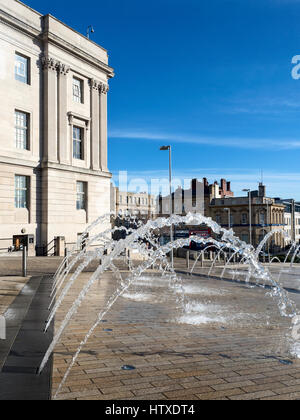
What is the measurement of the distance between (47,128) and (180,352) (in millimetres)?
27427

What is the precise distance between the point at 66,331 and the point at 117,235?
6503cm

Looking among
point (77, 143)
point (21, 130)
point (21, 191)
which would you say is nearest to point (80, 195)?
point (77, 143)

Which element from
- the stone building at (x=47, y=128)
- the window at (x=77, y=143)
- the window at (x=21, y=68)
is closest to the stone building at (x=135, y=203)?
the window at (x=77, y=143)

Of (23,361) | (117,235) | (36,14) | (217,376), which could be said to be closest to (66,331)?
(23,361)

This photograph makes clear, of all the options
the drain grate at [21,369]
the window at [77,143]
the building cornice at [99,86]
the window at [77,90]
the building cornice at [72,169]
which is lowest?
the drain grate at [21,369]

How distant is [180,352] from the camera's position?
6.37m

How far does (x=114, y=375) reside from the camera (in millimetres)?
5273

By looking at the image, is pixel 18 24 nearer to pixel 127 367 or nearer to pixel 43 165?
pixel 43 165

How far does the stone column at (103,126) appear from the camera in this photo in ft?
120

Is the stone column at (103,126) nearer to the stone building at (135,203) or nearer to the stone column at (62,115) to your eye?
the stone column at (62,115)

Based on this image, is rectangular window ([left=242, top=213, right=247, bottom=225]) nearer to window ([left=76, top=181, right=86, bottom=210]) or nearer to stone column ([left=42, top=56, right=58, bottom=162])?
window ([left=76, top=181, right=86, bottom=210])

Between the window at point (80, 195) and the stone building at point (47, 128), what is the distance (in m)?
0.09

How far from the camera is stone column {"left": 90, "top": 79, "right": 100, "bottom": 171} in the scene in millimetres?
35281
